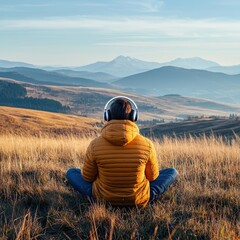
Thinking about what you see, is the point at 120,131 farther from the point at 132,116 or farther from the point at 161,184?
the point at 161,184

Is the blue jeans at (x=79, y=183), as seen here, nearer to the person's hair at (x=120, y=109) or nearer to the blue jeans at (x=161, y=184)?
the blue jeans at (x=161, y=184)

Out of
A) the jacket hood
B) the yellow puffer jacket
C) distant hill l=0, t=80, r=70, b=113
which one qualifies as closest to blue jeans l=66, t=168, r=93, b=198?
the yellow puffer jacket

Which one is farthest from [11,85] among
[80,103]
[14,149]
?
[14,149]

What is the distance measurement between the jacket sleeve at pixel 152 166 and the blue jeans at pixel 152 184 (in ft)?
0.69

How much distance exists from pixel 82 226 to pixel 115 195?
0.69 meters

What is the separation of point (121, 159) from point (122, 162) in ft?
0.14

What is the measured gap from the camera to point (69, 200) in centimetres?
538

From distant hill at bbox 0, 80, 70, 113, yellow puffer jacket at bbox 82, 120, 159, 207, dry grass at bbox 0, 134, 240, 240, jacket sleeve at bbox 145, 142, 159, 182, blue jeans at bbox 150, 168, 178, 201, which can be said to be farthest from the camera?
distant hill at bbox 0, 80, 70, 113

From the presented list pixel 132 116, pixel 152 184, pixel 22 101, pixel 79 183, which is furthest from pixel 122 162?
pixel 22 101

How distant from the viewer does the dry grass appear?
4.09 m

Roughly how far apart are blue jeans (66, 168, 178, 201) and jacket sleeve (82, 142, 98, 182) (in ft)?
0.68

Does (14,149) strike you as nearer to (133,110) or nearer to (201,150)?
(201,150)

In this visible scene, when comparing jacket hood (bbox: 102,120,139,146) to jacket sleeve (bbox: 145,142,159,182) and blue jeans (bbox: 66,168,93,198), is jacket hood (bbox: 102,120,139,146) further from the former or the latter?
blue jeans (bbox: 66,168,93,198)

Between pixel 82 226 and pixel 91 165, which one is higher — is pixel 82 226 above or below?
below
